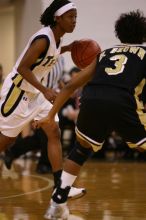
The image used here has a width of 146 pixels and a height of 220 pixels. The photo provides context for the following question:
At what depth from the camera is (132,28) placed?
3514 mm

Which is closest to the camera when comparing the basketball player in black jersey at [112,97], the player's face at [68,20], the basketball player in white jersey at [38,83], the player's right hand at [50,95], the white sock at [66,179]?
the basketball player in black jersey at [112,97]

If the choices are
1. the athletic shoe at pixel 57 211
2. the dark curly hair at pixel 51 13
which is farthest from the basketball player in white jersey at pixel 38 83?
the athletic shoe at pixel 57 211

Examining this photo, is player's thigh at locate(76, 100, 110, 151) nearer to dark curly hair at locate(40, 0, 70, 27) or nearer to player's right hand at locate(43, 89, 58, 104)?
player's right hand at locate(43, 89, 58, 104)

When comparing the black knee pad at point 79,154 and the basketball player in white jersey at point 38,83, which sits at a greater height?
the basketball player in white jersey at point 38,83

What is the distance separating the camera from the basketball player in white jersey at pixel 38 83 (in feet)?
13.7

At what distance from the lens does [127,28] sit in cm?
352

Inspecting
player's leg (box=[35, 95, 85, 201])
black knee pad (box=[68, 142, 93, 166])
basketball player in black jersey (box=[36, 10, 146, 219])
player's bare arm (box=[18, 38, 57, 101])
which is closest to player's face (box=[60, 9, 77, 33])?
player's bare arm (box=[18, 38, 57, 101])

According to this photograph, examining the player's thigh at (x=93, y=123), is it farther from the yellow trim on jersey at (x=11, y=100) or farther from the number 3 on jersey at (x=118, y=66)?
the yellow trim on jersey at (x=11, y=100)

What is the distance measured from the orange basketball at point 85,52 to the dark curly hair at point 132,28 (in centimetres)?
81

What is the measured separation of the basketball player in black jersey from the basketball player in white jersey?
0.77m

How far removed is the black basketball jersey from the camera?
3.37m

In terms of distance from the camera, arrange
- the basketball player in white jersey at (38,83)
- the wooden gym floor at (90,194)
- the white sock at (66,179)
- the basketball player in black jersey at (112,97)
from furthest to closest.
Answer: the basketball player in white jersey at (38,83)
the wooden gym floor at (90,194)
the white sock at (66,179)
the basketball player in black jersey at (112,97)

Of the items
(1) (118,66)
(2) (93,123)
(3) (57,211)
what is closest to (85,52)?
(1) (118,66)

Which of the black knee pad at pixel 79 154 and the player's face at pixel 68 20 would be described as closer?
the black knee pad at pixel 79 154
